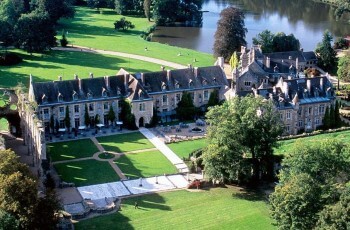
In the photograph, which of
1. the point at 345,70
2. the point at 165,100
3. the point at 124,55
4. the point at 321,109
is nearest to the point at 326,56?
the point at 345,70

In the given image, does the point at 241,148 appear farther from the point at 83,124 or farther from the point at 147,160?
the point at 83,124

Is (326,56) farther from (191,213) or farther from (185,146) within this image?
(191,213)

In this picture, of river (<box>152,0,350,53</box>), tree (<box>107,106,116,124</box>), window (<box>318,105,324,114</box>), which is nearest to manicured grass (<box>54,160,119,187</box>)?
tree (<box>107,106,116,124</box>)

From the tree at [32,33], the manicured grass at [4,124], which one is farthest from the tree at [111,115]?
the tree at [32,33]

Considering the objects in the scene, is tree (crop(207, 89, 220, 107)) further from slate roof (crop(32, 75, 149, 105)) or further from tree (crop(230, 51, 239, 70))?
tree (crop(230, 51, 239, 70))

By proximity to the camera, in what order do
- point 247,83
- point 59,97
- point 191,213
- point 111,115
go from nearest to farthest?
point 191,213
point 59,97
point 111,115
point 247,83

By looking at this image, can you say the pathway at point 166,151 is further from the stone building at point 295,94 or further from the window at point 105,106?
the stone building at point 295,94
